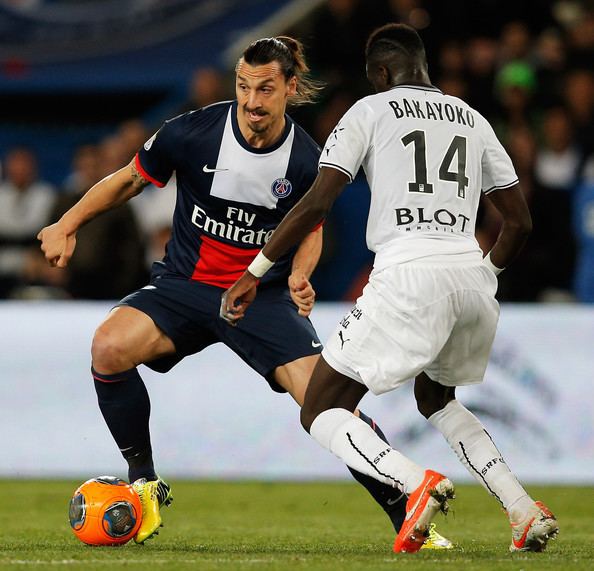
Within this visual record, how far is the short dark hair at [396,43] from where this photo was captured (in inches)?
217

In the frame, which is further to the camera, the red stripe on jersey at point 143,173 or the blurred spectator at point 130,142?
the blurred spectator at point 130,142

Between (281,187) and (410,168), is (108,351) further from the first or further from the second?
(410,168)

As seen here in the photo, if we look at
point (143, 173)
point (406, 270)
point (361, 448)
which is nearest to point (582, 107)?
point (143, 173)

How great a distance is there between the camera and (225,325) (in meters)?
6.35

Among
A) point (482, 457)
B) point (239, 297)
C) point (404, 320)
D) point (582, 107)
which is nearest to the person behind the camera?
point (404, 320)

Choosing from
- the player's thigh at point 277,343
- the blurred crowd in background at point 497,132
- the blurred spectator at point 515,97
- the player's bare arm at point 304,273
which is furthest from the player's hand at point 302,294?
the blurred spectator at point 515,97

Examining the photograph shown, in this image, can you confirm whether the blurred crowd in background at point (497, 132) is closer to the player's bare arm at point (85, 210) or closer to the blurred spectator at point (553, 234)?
the blurred spectator at point (553, 234)

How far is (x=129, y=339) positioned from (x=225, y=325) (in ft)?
1.54

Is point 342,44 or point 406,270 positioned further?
point 342,44

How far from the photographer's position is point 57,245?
20.2 feet

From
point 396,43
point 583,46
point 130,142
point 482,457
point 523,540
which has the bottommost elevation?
point 523,540

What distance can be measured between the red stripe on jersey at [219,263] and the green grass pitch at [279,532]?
122cm

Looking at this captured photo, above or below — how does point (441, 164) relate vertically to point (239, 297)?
above

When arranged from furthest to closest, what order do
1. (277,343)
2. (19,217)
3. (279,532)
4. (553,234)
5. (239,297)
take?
1. (19,217)
2. (553,234)
3. (279,532)
4. (277,343)
5. (239,297)
